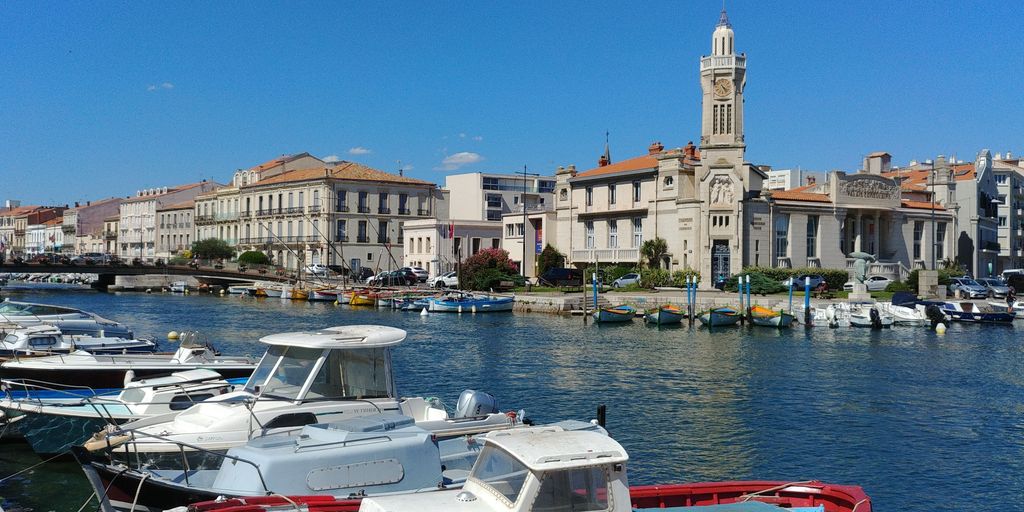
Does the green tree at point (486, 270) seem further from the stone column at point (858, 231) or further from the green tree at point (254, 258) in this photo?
the green tree at point (254, 258)

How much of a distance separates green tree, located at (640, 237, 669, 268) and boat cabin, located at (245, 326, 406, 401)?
186 ft

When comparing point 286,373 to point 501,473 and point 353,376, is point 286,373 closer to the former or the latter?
point 353,376

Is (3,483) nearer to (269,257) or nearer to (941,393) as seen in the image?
(941,393)

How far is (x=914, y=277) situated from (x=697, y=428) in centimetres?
5080

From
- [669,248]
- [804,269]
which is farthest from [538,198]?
[804,269]

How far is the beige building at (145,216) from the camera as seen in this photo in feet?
444

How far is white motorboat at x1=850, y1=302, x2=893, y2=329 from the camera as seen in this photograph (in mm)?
54469

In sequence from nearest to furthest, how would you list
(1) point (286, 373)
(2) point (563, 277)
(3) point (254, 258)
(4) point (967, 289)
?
(1) point (286, 373), (4) point (967, 289), (2) point (563, 277), (3) point (254, 258)

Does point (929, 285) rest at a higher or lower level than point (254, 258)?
lower

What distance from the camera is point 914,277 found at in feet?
226

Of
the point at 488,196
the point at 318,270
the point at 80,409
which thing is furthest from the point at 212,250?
the point at 80,409

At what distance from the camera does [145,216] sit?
452 feet

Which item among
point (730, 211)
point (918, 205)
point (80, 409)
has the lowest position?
point (80, 409)

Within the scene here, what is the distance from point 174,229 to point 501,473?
12934cm
